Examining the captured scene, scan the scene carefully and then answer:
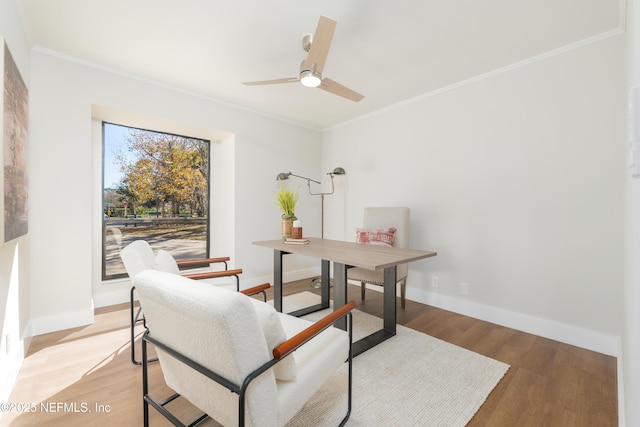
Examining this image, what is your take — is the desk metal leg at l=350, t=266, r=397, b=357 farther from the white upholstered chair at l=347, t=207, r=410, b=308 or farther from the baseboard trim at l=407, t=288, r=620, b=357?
the baseboard trim at l=407, t=288, r=620, b=357

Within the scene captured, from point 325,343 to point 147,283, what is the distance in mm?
831

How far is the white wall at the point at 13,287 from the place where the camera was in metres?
1.64

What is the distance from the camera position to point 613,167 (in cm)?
219

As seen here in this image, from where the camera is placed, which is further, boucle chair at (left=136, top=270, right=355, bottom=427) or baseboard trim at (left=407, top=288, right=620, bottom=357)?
baseboard trim at (left=407, top=288, right=620, bottom=357)

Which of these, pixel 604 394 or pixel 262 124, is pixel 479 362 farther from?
pixel 262 124

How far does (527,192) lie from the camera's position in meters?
2.60

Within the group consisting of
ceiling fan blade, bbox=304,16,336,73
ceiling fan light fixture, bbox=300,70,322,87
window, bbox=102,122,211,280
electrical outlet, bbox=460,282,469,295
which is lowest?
electrical outlet, bbox=460,282,469,295

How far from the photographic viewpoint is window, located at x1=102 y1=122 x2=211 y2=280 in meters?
3.34

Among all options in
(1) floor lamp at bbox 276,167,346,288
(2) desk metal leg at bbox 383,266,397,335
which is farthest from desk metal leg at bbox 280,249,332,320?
(1) floor lamp at bbox 276,167,346,288

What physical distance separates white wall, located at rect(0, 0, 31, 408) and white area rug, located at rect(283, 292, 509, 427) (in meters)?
1.78

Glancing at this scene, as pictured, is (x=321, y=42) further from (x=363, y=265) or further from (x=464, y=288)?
(x=464, y=288)

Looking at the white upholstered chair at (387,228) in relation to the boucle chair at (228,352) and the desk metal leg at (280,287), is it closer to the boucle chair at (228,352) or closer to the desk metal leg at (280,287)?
the desk metal leg at (280,287)

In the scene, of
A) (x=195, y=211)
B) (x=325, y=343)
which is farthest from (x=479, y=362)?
(x=195, y=211)

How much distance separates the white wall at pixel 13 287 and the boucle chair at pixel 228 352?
115 centimetres
